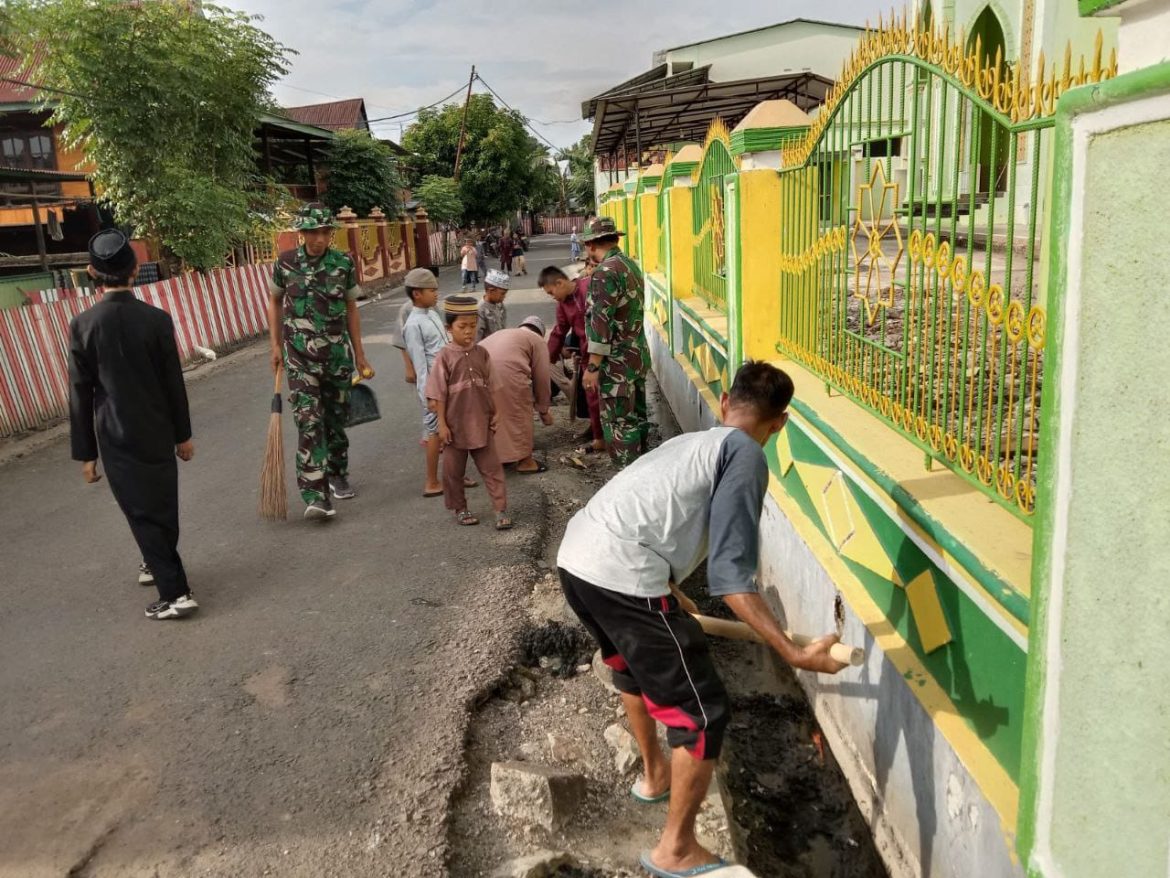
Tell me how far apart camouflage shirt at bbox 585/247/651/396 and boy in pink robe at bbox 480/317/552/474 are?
1.32 feet

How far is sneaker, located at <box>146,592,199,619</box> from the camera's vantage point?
14.0 feet

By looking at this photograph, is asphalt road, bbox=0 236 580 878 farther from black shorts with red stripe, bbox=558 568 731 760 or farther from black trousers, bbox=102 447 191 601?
black shorts with red stripe, bbox=558 568 731 760

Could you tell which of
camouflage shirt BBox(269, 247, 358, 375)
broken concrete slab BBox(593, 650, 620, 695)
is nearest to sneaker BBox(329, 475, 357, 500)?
camouflage shirt BBox(269, 247, 358, 375)

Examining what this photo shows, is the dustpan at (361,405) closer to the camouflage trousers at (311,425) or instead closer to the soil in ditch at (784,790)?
the camouflage trousers at (311,425)

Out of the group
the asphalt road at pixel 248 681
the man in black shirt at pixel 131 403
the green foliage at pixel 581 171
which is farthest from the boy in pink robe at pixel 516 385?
the green foliage at pixel 581 171

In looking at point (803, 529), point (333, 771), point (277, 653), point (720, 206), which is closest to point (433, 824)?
point (333, 771)

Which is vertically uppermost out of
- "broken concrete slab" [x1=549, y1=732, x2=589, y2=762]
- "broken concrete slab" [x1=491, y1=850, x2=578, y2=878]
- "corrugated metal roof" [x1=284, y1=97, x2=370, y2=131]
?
"corrugated metal roof" [x1=284, y1=97, x2=370, y2=131]

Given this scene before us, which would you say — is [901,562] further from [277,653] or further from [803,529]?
[277,653]

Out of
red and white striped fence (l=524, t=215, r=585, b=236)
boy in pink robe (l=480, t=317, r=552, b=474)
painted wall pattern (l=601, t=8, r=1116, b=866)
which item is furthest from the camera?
red and white striped fence (l=524, t=215, r=585, b=236)

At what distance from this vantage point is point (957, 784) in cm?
231

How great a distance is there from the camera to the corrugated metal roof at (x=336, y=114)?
42.2 metres

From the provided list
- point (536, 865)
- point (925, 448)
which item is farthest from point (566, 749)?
point (925, 448)

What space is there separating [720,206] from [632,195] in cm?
725

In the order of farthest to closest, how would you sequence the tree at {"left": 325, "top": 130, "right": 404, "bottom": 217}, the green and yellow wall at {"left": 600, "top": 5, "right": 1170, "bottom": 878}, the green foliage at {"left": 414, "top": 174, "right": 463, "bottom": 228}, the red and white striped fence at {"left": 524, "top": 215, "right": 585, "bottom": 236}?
the red and white striped fence at {"left": 524, "top": 215, "right": 585, "bottom": 236} < the green foliage at {"left": 414, "top": 174, "right": 463, "bottom": 228} < the tree at {"left": 325, "top": 130, "right": 404, "bottom": 217} < the green and yellow wall at {"left": 600, "top": 5, "right": 1170, "bottom": 878}
